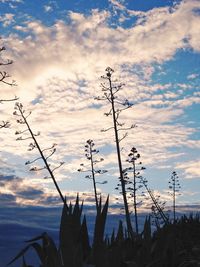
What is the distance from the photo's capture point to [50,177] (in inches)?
987

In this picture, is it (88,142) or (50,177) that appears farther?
(88,142)

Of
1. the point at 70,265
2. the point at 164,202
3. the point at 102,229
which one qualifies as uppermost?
the point at 164,202

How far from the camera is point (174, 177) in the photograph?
42.5 m

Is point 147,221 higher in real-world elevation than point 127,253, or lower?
higher

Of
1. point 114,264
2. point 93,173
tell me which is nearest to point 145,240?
point 114,264

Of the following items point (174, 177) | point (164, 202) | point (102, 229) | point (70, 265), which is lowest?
point (70, 265)

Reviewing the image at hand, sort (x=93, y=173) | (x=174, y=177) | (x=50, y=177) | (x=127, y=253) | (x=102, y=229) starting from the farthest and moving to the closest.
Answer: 1. (x=174, y=177)
2. (x=93, y=173)
3. (x=50, y=177)
4. (x=127, y=253)
5. (x=102, y=229)

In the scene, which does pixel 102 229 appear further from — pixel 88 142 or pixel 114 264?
pixel 88 142

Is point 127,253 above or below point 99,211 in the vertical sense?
below

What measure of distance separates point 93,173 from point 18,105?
9.19 meters

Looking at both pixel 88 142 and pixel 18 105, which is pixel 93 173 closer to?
pixel 88 142

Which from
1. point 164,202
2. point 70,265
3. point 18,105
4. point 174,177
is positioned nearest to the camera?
point 70,265

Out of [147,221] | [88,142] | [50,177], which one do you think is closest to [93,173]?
[88,142]

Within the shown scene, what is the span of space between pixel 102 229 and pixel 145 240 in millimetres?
662
